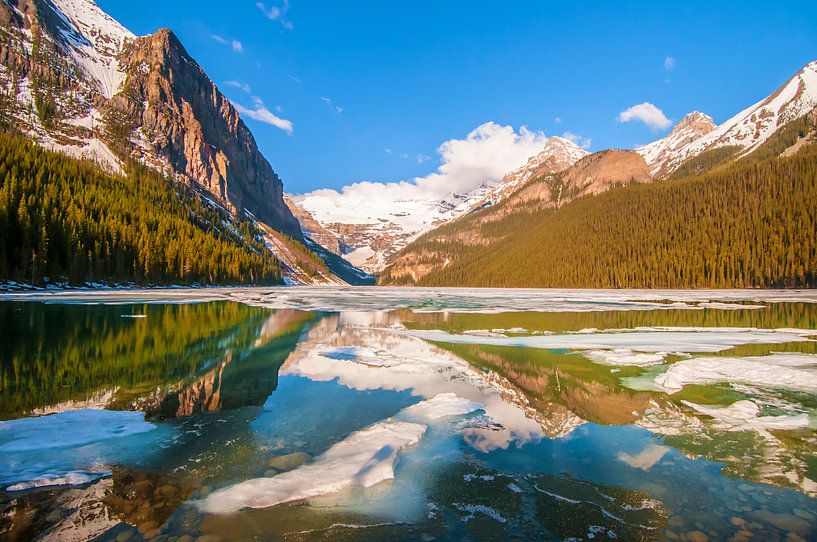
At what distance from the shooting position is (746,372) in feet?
41.0

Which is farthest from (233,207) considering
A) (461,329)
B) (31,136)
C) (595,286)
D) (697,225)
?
(461,329)

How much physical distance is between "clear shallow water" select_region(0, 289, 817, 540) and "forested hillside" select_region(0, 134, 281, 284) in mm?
50083

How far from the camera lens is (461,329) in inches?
945

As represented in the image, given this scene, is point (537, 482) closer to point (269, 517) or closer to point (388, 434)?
point (388, 434)

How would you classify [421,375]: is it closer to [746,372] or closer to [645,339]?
[746,372]

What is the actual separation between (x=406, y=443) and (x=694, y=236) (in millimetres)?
115360

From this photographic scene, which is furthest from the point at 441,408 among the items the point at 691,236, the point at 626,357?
the point at 691,236

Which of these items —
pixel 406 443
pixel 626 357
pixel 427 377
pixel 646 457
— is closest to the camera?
pixel 646 457

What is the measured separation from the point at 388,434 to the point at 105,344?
14562 millimetres

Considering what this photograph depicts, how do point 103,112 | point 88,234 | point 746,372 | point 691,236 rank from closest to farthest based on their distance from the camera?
point 746,372 < point 88,234 < point 691,236 < point 103,112

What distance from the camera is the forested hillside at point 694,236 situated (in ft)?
277

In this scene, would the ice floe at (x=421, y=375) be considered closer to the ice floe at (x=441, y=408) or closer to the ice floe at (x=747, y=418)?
the ice floe at (x=441, y=408)

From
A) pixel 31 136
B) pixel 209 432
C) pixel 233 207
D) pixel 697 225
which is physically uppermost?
pixel 31 136

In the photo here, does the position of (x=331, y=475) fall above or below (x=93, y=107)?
below
